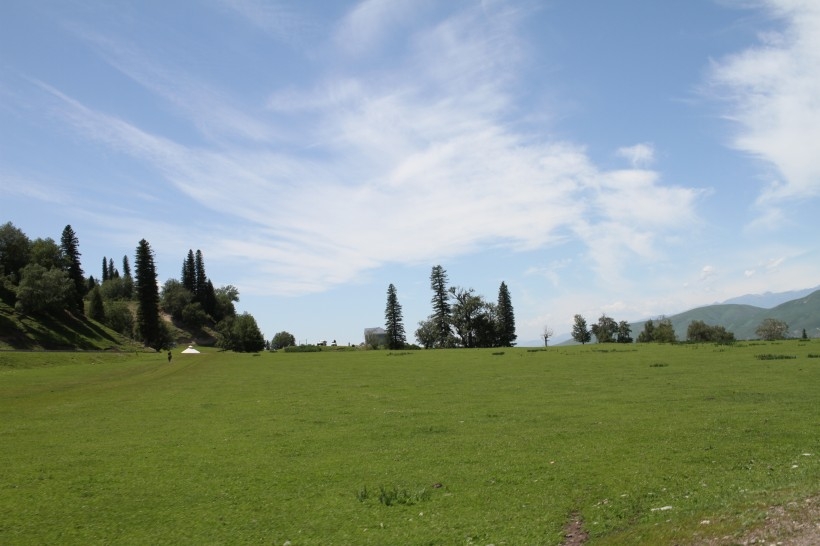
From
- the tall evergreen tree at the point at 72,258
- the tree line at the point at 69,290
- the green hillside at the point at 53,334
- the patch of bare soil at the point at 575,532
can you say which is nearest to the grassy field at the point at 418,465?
the patch of bare soil at the point at 575,532

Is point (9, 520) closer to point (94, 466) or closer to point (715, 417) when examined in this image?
point (94, 466)

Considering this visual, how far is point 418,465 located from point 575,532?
236 inches

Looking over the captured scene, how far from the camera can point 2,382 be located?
43.5 metres

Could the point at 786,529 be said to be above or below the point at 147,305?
below

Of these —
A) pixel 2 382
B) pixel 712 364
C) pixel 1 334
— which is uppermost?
pixel 1 334

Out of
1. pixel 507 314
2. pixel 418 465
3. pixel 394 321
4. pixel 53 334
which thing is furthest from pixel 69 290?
pixel 418 465

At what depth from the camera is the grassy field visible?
10.0m

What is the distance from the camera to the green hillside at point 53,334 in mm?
113812

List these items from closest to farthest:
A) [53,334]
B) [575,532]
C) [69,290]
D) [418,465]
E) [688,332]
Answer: [575,532] < [418,465] < [53,334] < [69,290] < [688,332]

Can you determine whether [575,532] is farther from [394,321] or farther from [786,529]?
[394,321]

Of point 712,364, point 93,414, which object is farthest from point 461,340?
point 93,414

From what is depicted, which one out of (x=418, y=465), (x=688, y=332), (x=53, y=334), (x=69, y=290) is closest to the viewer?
(x=418, y=465)

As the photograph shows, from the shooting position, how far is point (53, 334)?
123m

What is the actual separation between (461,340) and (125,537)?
135838 mm
